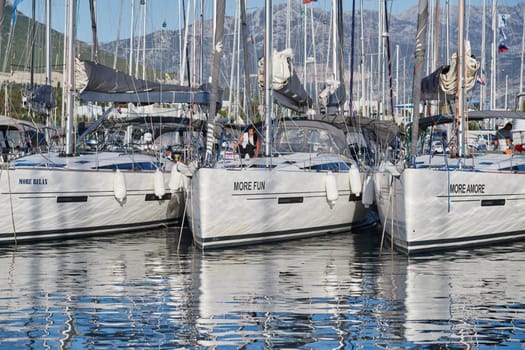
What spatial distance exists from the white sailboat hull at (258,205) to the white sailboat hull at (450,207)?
156 cm

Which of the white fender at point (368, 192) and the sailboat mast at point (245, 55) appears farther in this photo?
the sailboat mast at point (245, 55)

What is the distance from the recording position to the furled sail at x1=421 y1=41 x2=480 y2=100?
65.7 feet

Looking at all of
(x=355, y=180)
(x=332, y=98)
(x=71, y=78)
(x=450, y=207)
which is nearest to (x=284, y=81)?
(x=355, y=180)

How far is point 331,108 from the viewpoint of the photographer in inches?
1005

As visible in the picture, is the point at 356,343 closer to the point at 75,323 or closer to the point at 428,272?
A: the point at 75,323

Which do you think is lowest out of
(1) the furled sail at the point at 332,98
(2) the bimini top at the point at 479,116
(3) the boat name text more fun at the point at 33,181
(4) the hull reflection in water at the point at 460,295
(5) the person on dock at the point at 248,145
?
(4) the hull reflection in water at the point at 460,295

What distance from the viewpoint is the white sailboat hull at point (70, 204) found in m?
18.2

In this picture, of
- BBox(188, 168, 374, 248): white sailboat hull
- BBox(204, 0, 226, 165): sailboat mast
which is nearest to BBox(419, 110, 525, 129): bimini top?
BBox(188, 168, 374, 248): white sailboat hull

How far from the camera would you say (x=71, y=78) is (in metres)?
20.8

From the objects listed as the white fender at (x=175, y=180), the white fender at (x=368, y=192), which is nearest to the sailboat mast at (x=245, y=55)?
the white fender at (x=175, y=180)

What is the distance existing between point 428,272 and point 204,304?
167 inches

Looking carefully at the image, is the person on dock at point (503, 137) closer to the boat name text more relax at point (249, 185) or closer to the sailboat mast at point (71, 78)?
the boat name text more relax at point (249, 185)

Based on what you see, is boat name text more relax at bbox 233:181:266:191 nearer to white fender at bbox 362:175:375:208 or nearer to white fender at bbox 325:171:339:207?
white fender at bbox 325:171:339:207

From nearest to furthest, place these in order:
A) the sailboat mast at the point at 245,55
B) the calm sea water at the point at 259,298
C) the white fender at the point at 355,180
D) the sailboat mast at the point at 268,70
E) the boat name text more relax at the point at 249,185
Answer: the calm sea water at the point at 259,298 → the boat name text more relax at the point at 249,185 → the sailboat mast at the point at 268,70 → the white fender at the point at 355,180 → the sailboat mast at the point at 245,55
